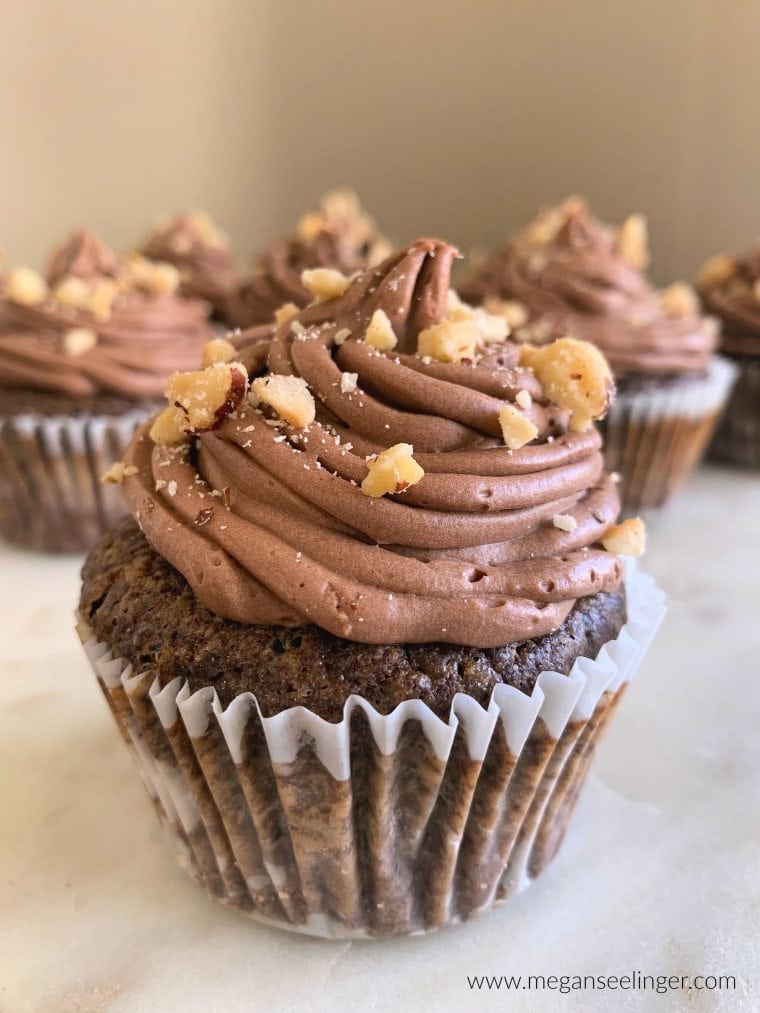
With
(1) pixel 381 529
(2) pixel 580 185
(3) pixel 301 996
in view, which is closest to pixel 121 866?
(3) pixel 301 996

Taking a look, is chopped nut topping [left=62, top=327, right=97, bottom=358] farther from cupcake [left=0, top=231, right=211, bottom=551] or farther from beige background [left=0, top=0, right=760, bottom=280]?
beige background [left=0, top=0, right=760, bottom=280]

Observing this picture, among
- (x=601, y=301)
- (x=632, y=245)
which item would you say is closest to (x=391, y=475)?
(x=601, y=301)

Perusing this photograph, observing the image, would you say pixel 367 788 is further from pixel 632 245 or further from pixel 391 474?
pixel 632 245

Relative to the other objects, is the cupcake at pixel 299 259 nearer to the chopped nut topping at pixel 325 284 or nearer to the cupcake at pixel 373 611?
the chopped nut topping at pixel 325 284

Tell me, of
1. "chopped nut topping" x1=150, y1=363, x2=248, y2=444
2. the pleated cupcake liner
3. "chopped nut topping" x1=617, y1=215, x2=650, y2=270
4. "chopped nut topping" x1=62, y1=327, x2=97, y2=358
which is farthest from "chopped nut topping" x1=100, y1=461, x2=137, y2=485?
the pleated cupcake liner

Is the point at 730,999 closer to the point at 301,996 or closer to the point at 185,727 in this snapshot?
the point at 301,996

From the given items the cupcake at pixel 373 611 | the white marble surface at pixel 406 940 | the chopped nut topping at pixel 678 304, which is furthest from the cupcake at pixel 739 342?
the cupcake at pixel 373 611
